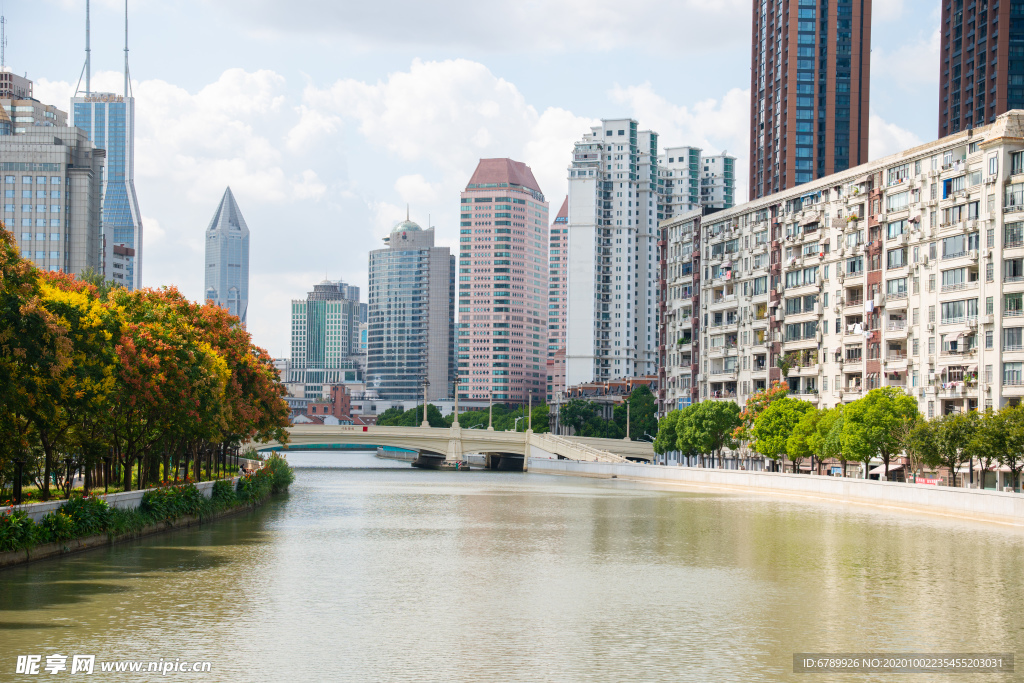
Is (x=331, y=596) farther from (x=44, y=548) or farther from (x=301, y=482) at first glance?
(x=301, y=482)

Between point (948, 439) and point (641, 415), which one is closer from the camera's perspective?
point (948, 439)

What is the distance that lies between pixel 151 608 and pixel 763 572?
2427cm

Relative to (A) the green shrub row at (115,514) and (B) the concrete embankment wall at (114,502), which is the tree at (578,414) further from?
(B) the concrete embankment wall at (114,502)

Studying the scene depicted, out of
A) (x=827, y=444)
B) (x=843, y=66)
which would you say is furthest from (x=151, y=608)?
(x=843, y=66)

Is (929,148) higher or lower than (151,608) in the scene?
higher

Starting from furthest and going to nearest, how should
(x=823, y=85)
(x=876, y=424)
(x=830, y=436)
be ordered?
(x=823, y=85), (x=830, y=436), (x=876, y=424)

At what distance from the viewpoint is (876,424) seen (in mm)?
89188

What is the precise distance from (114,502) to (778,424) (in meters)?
69.3

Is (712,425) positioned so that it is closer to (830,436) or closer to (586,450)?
(586,450)

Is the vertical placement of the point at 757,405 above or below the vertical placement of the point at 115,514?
above

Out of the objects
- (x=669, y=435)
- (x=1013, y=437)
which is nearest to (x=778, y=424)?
(x=669, y=435)

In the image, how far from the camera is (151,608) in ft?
113

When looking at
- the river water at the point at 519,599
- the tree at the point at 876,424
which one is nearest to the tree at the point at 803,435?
the tree at the point at 876,424

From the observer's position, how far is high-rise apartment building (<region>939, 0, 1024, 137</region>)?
554ft
